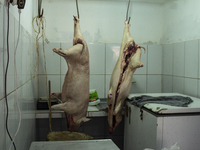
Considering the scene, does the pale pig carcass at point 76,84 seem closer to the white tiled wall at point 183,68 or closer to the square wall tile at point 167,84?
the white tiled wall at point 183,68

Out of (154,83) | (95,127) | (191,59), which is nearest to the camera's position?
(191,59)

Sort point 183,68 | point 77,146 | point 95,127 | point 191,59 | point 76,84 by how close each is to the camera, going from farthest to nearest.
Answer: point 95,127
point 183,68
point 191,59
point 76,84
point 77,146

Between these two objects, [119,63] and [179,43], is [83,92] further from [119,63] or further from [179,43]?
[179,43]

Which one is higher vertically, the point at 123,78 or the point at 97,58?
the point at 97,58

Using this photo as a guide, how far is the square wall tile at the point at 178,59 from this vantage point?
2092 millimetres

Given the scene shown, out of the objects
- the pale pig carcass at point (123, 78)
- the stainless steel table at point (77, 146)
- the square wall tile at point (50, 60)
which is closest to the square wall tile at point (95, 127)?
the pale pig carcass at point (123, 78)

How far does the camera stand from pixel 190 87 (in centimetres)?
195

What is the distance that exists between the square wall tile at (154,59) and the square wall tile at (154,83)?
0.06 meters

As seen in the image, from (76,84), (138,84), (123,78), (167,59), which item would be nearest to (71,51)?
(76,84)

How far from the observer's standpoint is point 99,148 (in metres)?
1.16

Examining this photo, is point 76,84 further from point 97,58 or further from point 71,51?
point 97,58

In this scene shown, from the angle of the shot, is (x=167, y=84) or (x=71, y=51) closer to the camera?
(x=71, y=51)

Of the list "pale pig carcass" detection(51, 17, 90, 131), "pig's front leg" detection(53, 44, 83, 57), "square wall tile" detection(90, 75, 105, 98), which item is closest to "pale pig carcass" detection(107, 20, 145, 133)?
"pale pig carcass" detection(51, 17, 90, 131)

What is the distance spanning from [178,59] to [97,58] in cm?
89
